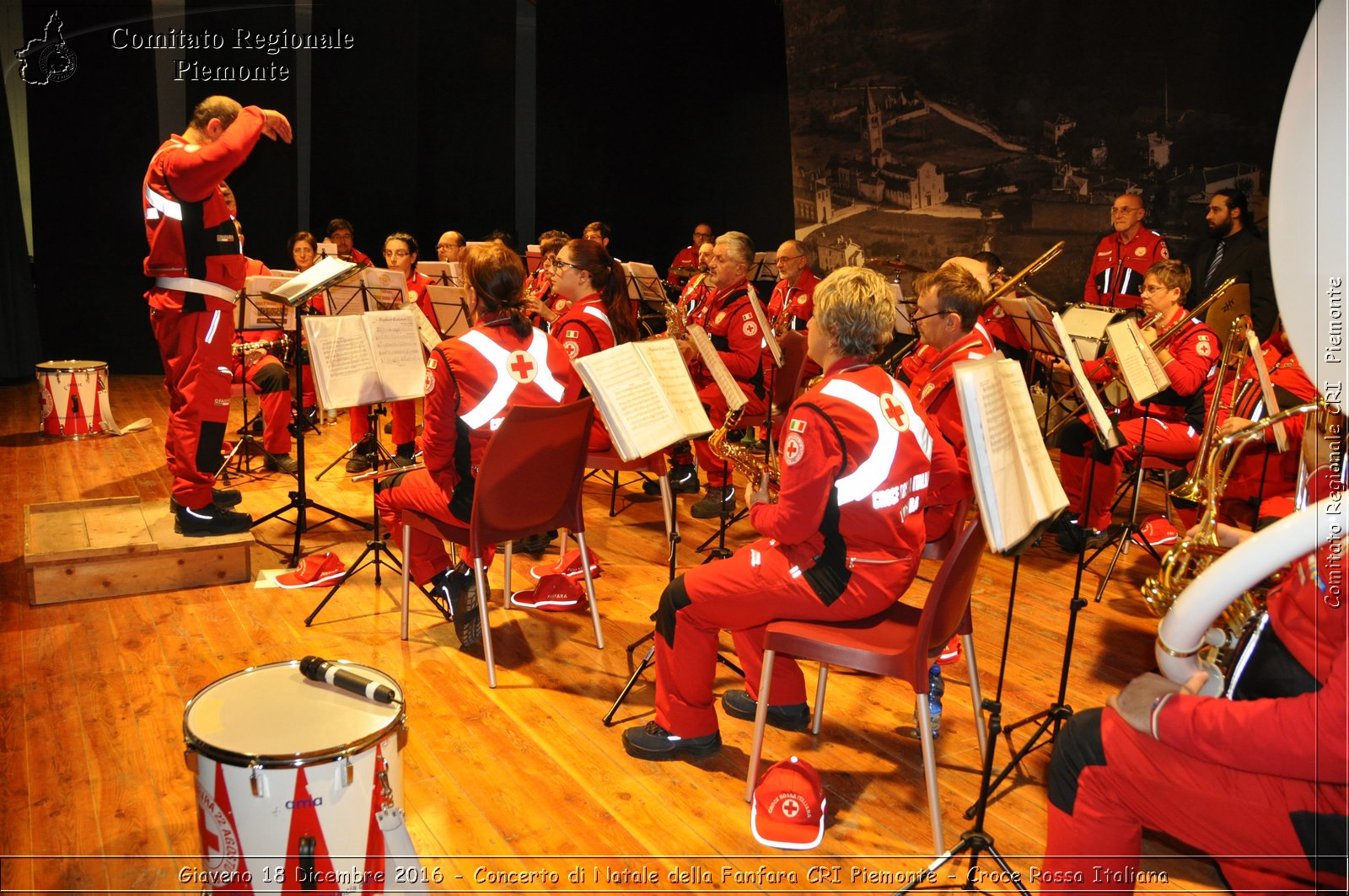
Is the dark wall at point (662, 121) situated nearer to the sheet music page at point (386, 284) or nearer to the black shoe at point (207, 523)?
the sheet music page at point (386, 284)

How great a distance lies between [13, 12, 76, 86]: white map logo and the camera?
907cm

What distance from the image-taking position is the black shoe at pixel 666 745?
3.10 metres

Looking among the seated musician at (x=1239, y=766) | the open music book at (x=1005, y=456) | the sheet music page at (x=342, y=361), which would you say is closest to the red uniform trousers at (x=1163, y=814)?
the seated musician at (x=1239, y=766)

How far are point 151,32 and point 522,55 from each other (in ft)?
15.5

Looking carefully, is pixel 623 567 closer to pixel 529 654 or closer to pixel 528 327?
pixel 529 654

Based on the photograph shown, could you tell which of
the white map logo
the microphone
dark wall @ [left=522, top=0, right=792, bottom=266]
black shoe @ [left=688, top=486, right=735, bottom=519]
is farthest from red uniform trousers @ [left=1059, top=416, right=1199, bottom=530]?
the white map logo

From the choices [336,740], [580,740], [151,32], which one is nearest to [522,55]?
[151,32]

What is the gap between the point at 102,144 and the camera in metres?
9.38

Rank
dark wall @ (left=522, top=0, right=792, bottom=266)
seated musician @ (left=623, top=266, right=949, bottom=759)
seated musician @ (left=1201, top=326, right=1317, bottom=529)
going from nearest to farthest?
seated musician @ (left=623, top=266, right=949, bottom=759) → seated musician @ (left=1201, top=326, right=1317, bottom=529) → dark wall @ (left=522, top=0, right=792, bottom=266)

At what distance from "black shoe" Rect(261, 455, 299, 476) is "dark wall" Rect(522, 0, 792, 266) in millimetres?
6771

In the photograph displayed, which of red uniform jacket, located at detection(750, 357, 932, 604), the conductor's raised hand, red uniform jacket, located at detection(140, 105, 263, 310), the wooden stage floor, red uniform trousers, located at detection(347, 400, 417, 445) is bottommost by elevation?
the wooden stage floor

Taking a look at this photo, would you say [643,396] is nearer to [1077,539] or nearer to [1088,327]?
[1077,539]

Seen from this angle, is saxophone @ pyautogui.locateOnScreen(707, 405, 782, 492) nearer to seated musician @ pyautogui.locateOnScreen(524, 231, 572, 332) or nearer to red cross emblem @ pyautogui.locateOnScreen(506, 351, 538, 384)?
red cross emblem @ pyautogui.locateOnScreen(506, 351, 538, 384)

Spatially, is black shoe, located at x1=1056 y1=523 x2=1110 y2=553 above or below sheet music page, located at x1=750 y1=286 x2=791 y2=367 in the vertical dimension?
below
